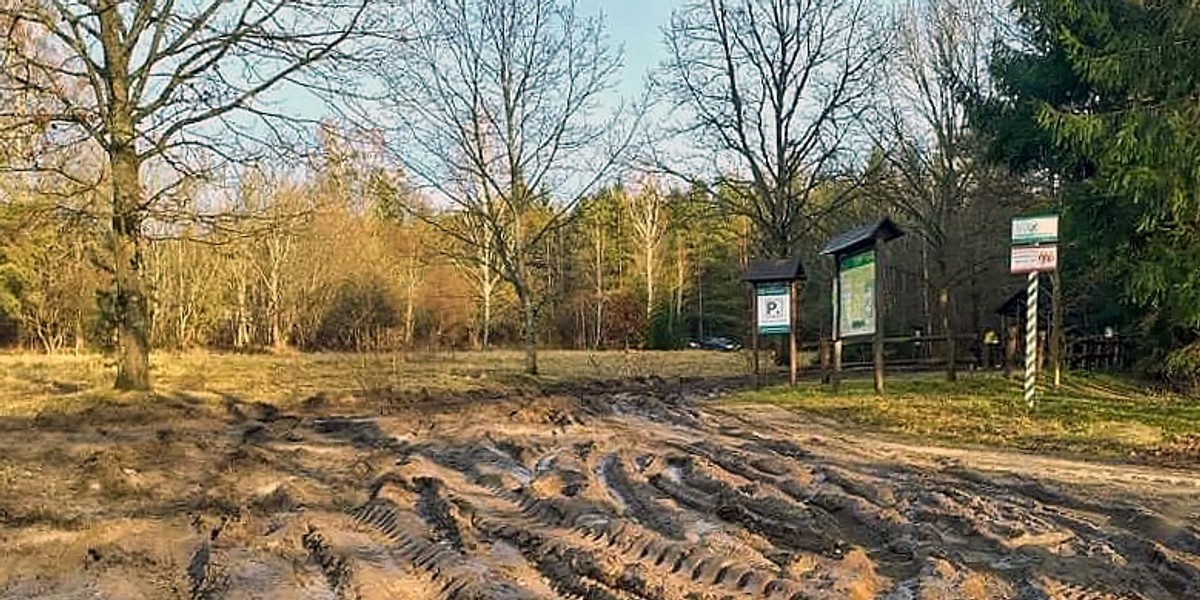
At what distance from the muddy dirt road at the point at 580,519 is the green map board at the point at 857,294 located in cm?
609

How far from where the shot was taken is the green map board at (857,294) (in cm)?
1902

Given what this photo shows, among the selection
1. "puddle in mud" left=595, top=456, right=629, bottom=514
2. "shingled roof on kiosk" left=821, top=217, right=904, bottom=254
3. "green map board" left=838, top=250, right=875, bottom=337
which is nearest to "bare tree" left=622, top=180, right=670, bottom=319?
"green map board" left=838, top=250, right=875, bottom=337

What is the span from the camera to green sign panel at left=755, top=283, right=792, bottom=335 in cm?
2255

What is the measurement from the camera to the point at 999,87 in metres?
23.1

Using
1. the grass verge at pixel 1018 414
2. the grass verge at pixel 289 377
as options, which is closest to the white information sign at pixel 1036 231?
the grass verge at pixel 1018 414

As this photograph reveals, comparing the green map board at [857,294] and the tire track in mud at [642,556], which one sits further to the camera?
the green map board at [857,294]

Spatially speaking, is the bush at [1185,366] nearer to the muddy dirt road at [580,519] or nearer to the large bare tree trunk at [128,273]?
the muddy dirt road at [580,519]

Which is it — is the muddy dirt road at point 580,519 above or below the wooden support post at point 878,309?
below

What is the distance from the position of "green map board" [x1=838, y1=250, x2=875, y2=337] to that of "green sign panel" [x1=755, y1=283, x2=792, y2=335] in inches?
75.7

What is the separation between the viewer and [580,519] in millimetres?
7289

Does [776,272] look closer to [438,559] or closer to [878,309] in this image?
[878,309]

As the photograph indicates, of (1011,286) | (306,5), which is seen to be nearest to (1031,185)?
(1011,286)

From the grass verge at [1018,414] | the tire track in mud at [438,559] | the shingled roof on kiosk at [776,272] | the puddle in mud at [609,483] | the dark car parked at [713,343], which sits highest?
the shingled roof on kiosk at [776,272]

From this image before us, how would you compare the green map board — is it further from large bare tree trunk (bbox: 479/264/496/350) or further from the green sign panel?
large bare tree trunk (bbox: 479/264/496/350)
